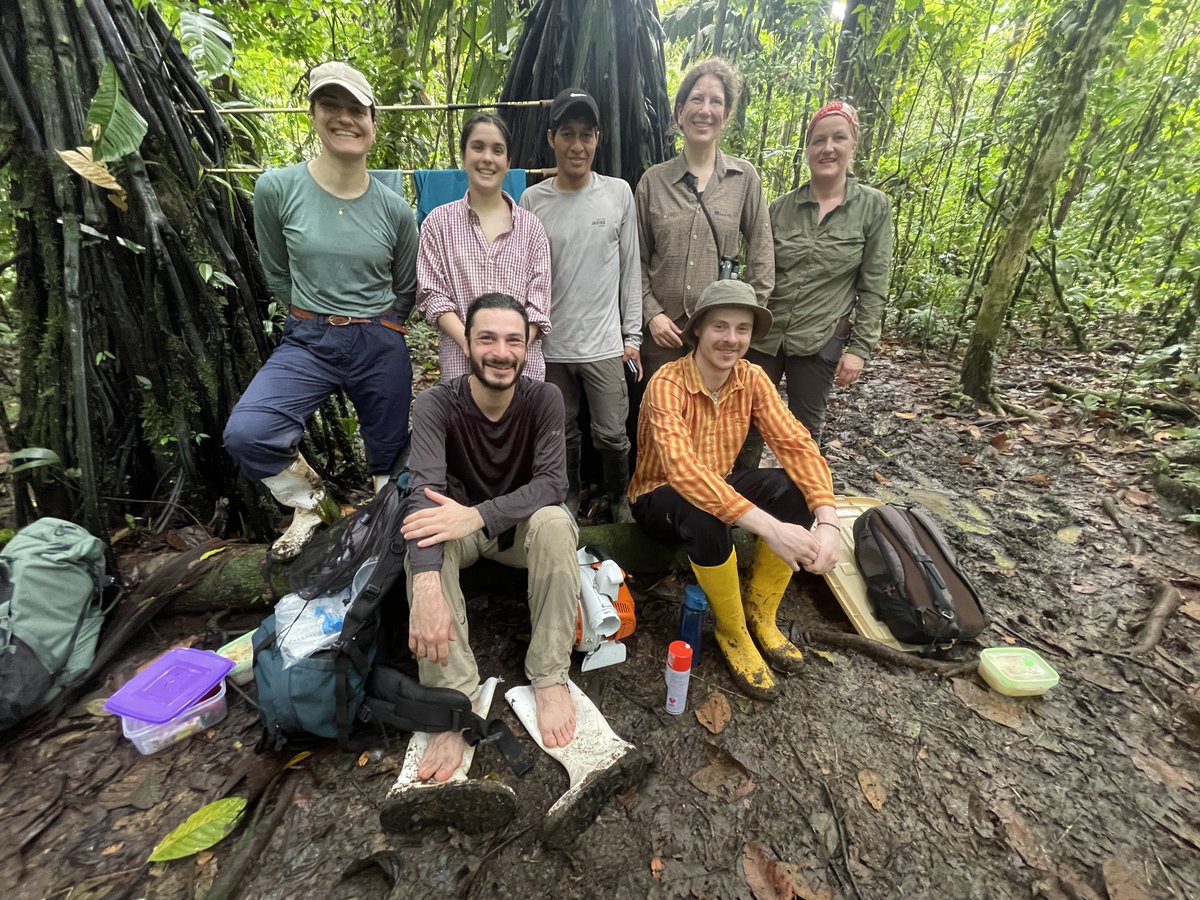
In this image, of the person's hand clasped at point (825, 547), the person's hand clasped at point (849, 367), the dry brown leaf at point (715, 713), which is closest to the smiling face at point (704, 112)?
the person's hand clasped at point (849, 367)

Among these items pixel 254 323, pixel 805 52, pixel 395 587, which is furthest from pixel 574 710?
pixel 805 52

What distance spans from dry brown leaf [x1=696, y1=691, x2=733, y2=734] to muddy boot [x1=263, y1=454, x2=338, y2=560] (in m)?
2.21

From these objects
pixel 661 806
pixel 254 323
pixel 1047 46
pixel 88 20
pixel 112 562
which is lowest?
pixel 661 806

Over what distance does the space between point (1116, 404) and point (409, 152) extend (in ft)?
23.3

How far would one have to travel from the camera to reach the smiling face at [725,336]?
2535 millimetres

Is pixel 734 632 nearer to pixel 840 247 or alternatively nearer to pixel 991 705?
pixel 991 705

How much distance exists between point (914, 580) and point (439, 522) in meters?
2.42

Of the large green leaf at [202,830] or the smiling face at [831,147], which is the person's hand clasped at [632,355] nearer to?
the smiling face at [831,147]

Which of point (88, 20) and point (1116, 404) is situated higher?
point (88, 20)

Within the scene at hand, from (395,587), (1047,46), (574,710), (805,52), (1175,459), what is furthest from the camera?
(805,52)

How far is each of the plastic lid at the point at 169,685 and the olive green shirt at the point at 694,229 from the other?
9.32 feet

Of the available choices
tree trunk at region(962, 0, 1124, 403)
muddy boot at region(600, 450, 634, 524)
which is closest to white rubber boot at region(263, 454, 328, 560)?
muddy boot at region(600, 450, 634, 524)

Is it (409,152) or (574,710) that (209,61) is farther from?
(574,710)

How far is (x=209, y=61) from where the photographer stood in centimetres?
300
